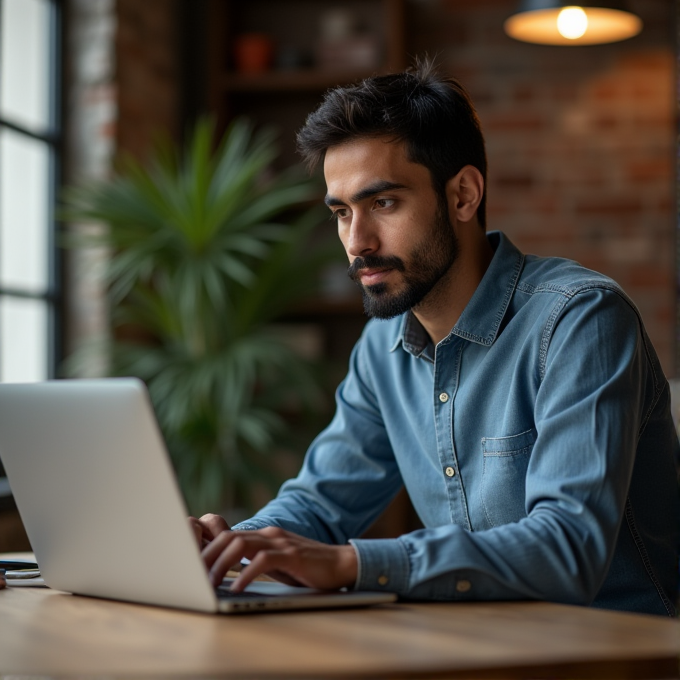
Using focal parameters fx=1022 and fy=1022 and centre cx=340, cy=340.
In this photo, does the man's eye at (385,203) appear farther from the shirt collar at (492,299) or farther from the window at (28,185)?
the window at (28,185)

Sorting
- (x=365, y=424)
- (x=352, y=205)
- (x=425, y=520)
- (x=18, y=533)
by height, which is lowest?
(x=18, y=533)

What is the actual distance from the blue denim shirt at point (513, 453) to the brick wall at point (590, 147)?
2.88m

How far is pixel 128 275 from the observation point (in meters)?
3.65

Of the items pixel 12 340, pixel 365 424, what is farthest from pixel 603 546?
pixel 12 340

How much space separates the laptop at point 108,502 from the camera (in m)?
1.12

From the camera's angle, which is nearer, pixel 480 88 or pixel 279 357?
pixel 279 357

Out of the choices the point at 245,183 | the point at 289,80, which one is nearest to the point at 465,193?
the point at 245,183

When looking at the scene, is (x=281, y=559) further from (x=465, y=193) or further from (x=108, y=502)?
(x=465, y=193)

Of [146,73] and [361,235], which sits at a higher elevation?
[146,73]

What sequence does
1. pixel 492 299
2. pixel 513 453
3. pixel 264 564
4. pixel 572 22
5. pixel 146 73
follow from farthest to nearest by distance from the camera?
1. pixel 146 73
2. pixel 572 22
3. pixel 492 299
4. pixel 513 453
5. pixel 264 564

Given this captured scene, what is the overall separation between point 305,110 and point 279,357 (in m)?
1.65

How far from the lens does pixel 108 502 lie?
3.93ft

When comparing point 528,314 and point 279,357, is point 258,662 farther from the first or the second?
point 279,357

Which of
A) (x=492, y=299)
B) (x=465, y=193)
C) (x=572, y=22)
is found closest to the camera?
(x=492, y=299)
